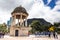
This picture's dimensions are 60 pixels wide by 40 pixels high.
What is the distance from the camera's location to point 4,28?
9.45 m

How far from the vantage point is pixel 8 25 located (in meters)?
9.57

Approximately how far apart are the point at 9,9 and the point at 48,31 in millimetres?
1973

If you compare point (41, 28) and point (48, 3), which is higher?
point (48, 3)

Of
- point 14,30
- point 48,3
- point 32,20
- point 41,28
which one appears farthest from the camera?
point 14,30

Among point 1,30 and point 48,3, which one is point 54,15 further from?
point 1,30

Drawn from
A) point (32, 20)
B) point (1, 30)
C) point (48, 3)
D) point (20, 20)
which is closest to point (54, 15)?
point (48, 3)

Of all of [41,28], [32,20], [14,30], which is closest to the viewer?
[41,28]

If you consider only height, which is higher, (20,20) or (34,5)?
(34,5)

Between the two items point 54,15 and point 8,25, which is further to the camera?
point 8,25

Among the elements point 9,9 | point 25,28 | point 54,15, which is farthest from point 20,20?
point 54,15

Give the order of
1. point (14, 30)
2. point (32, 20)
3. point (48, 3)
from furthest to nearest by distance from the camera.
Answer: point (14, 30), point (32, 20), point (48, 3)

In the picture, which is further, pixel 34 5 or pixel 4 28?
pixel 4 28

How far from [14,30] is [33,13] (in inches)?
76.5

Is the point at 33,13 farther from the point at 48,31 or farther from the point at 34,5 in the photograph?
the point at 48,31
